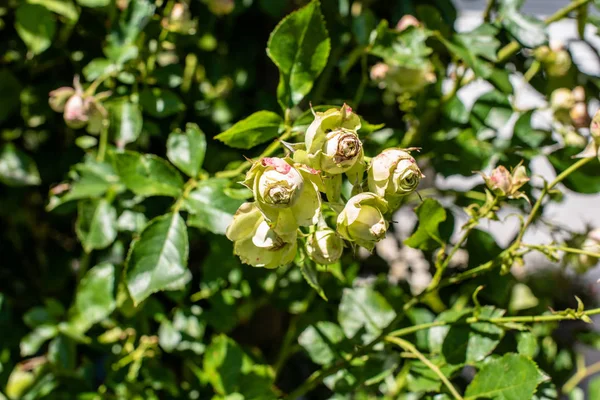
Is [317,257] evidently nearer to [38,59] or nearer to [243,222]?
[243,222]

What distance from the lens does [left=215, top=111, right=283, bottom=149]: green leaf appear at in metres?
0.66

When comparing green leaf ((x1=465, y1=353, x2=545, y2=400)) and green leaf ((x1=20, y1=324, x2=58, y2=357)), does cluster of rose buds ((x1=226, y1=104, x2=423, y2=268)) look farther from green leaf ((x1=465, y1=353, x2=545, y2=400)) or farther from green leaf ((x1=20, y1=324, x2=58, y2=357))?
green leaf ((x1=20, y1=324, x2=58, y2=357))

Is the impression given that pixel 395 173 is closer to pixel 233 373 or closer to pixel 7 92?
pixel 233 373

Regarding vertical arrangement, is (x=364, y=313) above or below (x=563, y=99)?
below

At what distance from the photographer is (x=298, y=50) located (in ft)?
2.32

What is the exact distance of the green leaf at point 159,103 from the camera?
2.91ft

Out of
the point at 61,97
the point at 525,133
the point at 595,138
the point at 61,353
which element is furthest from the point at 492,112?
the point at 61,353

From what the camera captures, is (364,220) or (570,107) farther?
(570,107)

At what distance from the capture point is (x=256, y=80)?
1.23m

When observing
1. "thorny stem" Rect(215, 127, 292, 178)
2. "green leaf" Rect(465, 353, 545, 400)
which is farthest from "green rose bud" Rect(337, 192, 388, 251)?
"green leaf" Rect(465, 353, 545, 400)

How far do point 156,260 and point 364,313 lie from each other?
304 mm

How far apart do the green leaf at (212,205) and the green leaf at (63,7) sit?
16.3 inches

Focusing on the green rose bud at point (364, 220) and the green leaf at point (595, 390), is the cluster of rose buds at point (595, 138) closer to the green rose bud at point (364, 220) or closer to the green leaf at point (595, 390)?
the green rose bud at point (364, 220)

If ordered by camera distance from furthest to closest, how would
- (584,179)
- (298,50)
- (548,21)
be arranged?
(548,21) → (584,179) → (298,50)
